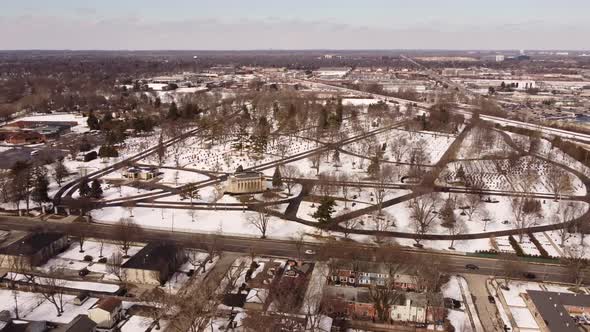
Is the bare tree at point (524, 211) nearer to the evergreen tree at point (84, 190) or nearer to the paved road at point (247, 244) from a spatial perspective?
the paved road at point (247, 244)

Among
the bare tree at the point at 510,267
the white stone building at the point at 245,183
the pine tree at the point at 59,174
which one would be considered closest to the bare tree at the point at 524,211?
the bare tree at the point at 510,267

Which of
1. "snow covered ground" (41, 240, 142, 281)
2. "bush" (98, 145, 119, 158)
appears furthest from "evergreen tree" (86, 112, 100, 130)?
"snow covered ground" (41, 240, 142, 281)

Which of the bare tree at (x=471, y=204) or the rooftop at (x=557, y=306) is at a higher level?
the bare tree at (x=471, y=204)

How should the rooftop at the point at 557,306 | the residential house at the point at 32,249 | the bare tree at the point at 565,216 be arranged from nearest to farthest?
the rooftop at the point at 557,306, the residential house at the point at 32,249, the bare tree at the point at 565,216

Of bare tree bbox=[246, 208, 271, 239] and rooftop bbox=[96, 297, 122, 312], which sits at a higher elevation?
bare tree bbox=[246, 208, 271, 239]

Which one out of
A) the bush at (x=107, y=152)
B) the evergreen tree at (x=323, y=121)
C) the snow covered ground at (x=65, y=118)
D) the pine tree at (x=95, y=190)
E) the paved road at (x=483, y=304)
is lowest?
the paved road at (x=483, y=304)

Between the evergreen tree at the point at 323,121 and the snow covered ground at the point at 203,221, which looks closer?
the snow covered ground at the point at 203,221

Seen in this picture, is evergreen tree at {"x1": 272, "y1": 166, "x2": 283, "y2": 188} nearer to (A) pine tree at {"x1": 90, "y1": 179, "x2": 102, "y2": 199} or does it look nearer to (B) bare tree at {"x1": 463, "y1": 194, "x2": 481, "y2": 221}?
(A) pine tree at {"x1": 90, "y1": 179, "x2": 102, "y2": 199}
